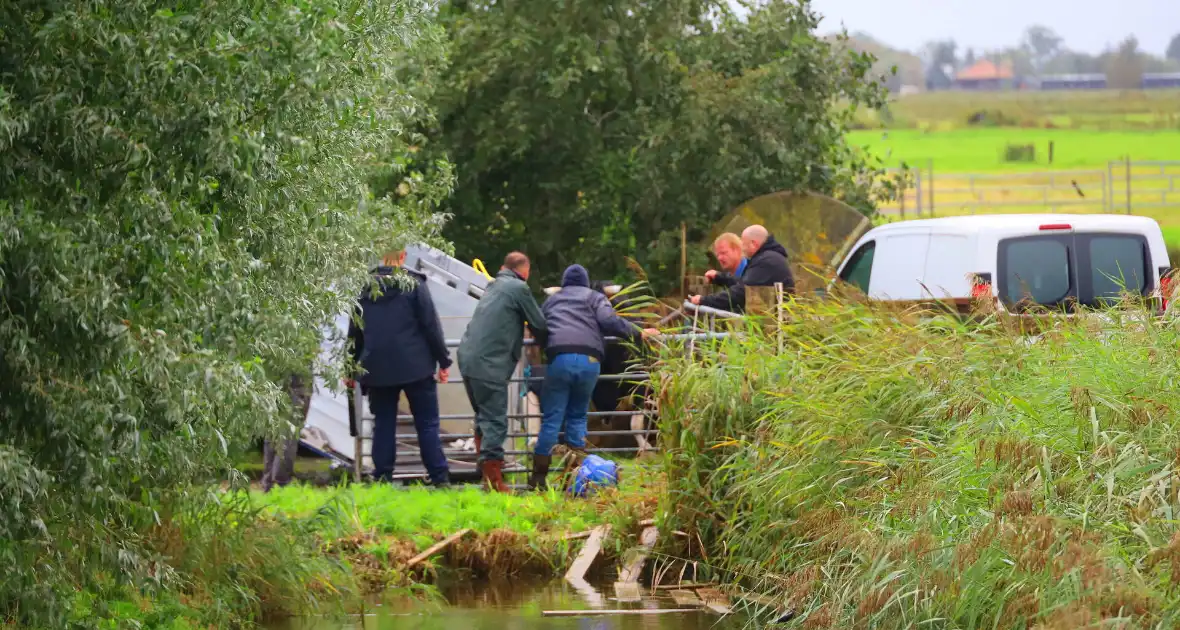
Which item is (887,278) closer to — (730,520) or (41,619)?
(730,520)

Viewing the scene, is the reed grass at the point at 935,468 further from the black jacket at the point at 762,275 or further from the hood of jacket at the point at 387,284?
the black jacket at the point at 762,275

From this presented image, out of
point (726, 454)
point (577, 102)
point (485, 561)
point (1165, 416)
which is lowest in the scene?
point (485, 561)

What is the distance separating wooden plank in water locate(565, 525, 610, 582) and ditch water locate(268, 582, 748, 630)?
11cm

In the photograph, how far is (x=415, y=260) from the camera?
13789 millimetres

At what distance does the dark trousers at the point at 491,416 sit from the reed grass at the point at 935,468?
2568mm

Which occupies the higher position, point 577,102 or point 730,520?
point 577,102

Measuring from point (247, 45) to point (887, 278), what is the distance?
8810 mm

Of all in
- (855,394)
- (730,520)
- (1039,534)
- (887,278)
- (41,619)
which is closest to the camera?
(1039,534)

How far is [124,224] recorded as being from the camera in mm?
5777

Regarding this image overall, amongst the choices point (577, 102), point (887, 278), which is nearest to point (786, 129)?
point (577, 102)

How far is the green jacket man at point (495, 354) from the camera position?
12.0 meters

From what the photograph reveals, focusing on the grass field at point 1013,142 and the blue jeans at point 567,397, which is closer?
the blue jeans at point 567,397

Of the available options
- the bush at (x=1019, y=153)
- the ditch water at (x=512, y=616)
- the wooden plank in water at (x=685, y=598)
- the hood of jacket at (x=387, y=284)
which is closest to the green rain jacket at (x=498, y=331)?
the hood of jacket at (x=387, y=284)

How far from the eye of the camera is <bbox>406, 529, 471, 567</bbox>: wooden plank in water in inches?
390
